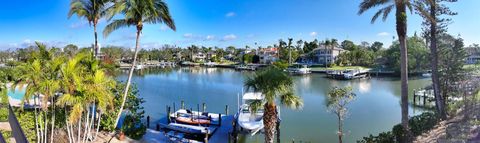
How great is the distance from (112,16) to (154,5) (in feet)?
5.22

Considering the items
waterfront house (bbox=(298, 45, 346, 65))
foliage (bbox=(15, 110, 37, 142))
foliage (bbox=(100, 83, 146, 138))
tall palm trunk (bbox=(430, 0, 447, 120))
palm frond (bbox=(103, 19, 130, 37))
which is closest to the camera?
foliage (bbox=(15, 110, 37, 142))

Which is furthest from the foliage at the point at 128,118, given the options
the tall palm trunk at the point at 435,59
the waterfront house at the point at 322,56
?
the waterfront house at the point at 322,56

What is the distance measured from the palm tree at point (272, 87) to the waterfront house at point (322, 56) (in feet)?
230

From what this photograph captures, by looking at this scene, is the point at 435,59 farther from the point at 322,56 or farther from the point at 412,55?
the point at 322,56

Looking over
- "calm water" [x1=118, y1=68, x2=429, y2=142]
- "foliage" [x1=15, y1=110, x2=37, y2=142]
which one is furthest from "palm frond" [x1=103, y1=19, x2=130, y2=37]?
"calm water" [x1=118, y1=68, x2=429, y2=142]

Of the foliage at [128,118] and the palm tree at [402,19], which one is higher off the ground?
the palm tree at [402,19]

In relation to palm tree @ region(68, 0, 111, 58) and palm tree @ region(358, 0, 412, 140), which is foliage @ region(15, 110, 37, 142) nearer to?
palm tree @ region(68, 0, 111, 58)

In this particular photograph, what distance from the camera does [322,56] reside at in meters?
83.6

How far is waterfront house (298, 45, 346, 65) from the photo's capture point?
80.0 metres

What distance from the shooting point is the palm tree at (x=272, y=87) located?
1069cm

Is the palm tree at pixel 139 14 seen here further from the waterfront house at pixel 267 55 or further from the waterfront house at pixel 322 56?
the waterfront house at pixel 267 55

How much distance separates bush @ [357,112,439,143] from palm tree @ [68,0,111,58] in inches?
453

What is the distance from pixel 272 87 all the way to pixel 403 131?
221 inches

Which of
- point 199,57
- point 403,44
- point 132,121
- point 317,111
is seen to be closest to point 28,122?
point 132,121
